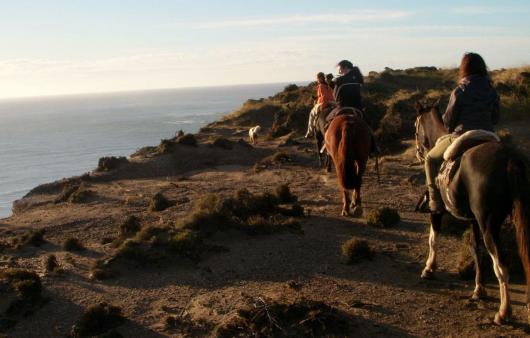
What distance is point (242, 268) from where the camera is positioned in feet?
32.9

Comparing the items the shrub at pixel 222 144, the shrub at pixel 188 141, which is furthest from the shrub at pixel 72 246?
the shrub at pixel 188 141

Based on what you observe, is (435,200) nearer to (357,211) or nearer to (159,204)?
(357,211)

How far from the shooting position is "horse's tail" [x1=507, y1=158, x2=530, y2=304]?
6.11 m

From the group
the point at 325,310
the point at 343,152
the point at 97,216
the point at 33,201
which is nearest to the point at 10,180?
the point at 33,201

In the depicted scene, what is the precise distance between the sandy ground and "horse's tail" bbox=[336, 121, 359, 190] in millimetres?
1007

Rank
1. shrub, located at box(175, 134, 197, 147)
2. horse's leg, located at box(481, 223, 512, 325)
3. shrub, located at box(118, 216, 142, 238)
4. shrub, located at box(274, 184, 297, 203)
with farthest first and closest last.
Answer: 1. shrub, located at box(175, 134, 197, 147)
2. shrub, located at box(274, 184, 297, 203)
3. shrub, located at box(118, 216, 142, 238)
4. horse's leg, located at box(481, 223, 512, 325)

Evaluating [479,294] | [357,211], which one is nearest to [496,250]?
[479,294]

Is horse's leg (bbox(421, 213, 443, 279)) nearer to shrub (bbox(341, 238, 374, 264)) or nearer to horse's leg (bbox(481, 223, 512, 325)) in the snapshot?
shrub (bbox(341, 238, 374, 264))

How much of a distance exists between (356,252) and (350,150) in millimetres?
2609

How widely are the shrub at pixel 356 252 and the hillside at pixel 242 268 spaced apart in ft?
0.08

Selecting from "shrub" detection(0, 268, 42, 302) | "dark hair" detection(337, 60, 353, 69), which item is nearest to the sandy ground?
"shrub" detection(0, 268, 42, 302)

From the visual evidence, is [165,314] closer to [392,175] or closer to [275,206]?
[275,206]

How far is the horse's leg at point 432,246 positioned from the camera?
859 centimetres

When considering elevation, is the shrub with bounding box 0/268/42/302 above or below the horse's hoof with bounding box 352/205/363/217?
below
